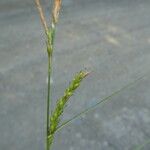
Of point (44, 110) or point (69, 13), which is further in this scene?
point (69, 13)

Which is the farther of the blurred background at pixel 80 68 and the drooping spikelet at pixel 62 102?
the blurred background at pixel 80 68

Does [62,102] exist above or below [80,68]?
above

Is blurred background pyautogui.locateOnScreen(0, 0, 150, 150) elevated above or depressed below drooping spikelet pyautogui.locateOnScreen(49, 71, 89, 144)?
below

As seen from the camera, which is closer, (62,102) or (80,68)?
(62,102)

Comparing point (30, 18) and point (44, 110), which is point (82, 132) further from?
point (30, 18)

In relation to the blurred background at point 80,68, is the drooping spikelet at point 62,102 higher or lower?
higher

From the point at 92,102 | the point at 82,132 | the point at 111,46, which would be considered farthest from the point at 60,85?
the point at 111,46

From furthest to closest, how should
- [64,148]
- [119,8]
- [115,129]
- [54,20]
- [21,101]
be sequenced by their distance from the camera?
[119,8]
[21,101]
[115,129]
[64,148]
[54,20]

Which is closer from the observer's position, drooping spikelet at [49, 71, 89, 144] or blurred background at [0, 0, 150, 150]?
drooping spikelet at [49, 71, 89, 144]
